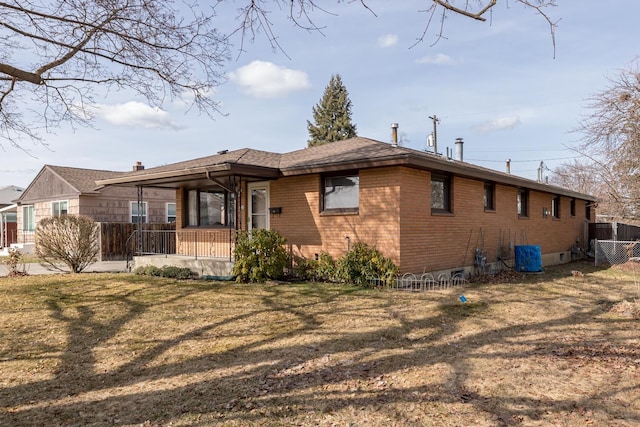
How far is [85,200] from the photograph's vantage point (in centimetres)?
2088

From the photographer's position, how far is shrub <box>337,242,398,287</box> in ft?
32.2

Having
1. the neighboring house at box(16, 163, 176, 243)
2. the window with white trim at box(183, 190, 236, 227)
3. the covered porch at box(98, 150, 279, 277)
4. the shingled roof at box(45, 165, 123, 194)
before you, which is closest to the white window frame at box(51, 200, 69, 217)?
the neighboring house at box(16, 163, 176, 243)

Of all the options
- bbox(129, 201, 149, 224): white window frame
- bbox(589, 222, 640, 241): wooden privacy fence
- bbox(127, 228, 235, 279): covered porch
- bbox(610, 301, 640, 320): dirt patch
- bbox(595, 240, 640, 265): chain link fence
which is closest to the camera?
bbox(610, 301, 640, 320): dirt patch

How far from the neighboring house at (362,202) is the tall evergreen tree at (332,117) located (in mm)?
32858

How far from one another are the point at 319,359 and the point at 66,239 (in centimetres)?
1148

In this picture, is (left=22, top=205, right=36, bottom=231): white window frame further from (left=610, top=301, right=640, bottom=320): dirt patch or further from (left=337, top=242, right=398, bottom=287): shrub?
(left=610, top=301, right=640, bottom=320): dirt patch

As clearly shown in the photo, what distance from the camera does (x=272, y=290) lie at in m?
9.62

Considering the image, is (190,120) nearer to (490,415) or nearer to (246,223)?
(246,223)

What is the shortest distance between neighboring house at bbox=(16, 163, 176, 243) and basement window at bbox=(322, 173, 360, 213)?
12.4 meters

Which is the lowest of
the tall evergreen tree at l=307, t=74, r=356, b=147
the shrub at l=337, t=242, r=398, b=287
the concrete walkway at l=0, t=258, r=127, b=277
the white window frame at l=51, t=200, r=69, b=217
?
the concrete walkway at l=0, t=258, r=127, b=277

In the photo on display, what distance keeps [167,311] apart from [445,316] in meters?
4.98

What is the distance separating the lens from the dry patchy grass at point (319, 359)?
149 inches

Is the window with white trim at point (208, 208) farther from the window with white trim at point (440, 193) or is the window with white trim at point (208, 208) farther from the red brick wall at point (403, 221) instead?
the window with white trim at point (440, 193)

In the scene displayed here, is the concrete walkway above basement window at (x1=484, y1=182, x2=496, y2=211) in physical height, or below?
below
